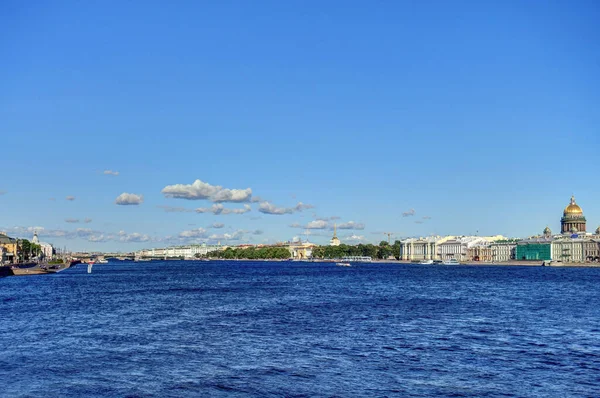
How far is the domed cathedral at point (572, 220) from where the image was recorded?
185m

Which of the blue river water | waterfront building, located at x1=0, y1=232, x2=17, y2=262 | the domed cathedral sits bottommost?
the blue river water

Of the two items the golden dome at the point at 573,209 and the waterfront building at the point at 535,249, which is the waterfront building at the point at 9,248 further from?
the golden dome at the point at 573,209

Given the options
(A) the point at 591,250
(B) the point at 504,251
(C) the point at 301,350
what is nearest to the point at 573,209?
(B) the point at 504,251

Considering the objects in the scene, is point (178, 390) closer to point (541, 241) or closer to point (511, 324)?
point (511, 324)

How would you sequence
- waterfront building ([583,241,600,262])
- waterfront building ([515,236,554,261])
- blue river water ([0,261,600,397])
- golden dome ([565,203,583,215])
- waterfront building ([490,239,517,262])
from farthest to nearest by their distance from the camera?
golden dome ([565,203,583,215]), waterfront building ([490,239,517,262]), waterfront building ([515,236,554,261]), waterfront building ([583,241,600,262]), blue river water ([0,261,600,397])

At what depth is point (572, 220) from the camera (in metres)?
186

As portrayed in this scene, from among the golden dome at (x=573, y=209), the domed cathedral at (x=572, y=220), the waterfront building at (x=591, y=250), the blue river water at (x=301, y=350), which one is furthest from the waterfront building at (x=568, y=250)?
the blue river water at (x=301, y=350)

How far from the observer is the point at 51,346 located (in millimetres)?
25500

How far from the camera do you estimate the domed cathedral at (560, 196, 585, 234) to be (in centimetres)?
18538

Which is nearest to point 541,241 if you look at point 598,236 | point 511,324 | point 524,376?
point 598,236

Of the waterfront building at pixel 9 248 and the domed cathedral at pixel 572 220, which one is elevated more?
the domed cathedral at pixel 572 220

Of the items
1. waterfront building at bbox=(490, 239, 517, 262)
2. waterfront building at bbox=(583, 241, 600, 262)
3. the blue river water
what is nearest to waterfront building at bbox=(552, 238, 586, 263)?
waterfront building at bbox=(583, 241, 600, 262)

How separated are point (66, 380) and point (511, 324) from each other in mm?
21226

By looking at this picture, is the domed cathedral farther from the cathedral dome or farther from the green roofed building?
the green roofed building
